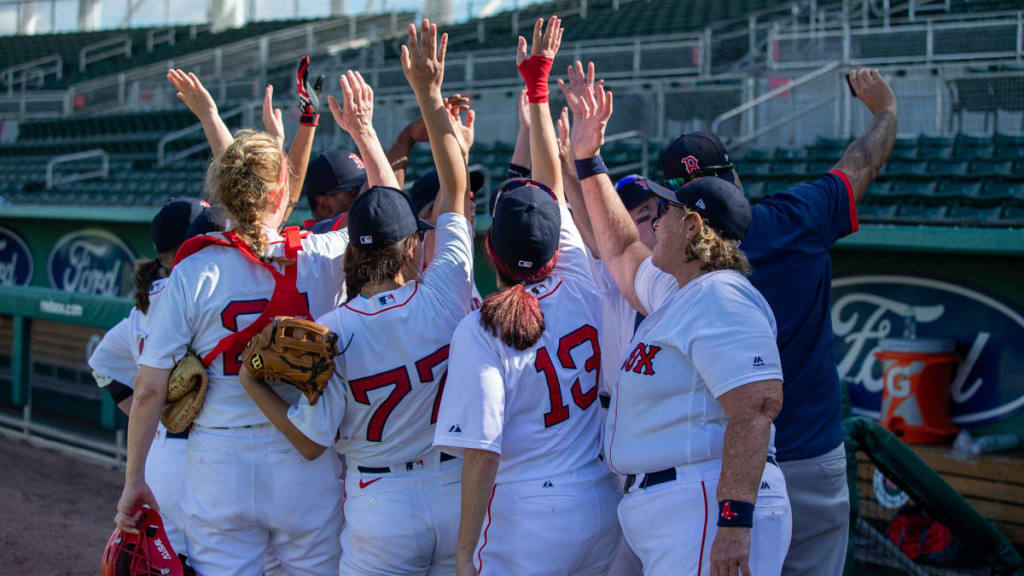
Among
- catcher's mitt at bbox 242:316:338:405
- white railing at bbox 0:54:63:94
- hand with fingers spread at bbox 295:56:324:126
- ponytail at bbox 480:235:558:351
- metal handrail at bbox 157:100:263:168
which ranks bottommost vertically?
catcher's mitt at bbox 242:316:338:405

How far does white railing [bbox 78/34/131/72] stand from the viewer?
918 inches

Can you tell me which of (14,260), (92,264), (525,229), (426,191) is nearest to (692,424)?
(525,229)

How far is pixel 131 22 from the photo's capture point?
2697 centimetres

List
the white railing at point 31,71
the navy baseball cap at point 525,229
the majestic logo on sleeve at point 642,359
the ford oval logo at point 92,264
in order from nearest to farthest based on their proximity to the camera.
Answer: the majestic logo on sleeve at point 642,359
the navy baseball cap at point 525,229
the ford oval logo at point 92,264
the white railing at point 31,71

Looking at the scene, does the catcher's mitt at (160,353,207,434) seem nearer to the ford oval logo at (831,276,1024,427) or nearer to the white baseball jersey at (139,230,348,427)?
the white baseball jersey at (139,230,348,427)

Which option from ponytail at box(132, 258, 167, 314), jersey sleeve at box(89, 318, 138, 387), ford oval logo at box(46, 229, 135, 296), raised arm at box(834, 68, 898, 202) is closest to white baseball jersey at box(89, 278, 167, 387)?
jersey sleeve at box(89, 318, 138, 387)

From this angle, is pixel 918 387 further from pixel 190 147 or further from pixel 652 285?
pixel 190 147

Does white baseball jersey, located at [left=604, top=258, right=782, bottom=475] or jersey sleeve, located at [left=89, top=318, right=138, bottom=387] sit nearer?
white baseball jersey, located at [left=604, top=258, right=782, bottom=475]

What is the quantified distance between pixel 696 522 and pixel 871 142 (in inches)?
53.9

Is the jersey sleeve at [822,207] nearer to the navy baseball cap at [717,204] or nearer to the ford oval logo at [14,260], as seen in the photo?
the navy baseball cap at [717,204]

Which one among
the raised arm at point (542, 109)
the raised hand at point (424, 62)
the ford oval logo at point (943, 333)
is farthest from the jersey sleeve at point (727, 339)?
the ford oval logo at point (943, 333)

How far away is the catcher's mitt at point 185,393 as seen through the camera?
8.36 feet

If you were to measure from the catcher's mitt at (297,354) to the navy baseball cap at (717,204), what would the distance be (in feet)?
2.95

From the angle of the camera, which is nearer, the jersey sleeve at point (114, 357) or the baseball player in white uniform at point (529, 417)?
the baseball player in white uniform at point (529, 417)
